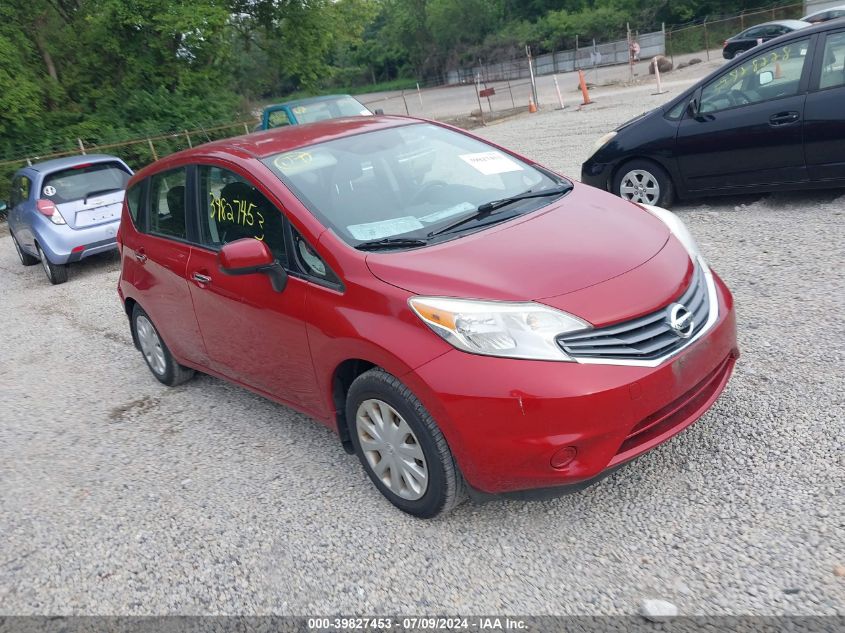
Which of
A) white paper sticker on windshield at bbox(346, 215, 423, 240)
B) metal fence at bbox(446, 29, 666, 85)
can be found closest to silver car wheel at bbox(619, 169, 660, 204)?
white paper sticker on windshield at bbox(346, 215, 423, 240)

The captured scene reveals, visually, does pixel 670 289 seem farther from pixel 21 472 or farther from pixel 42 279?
pixel 42 279

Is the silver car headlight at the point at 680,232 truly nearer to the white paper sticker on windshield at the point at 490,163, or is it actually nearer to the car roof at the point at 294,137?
the white paper sticker on windshield at the point at 490,163

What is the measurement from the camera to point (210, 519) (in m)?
3.84

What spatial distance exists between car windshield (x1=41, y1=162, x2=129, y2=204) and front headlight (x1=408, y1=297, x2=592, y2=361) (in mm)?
9192

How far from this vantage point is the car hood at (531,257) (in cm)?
319

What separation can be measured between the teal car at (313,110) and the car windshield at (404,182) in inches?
406

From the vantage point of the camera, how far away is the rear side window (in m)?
5.60

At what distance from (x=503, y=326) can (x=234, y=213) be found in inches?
77.0

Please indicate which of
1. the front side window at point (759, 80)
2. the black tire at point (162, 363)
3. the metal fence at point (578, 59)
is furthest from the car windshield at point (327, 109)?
the metal fence at point (578, 59)

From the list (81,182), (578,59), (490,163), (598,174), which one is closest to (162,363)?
(490,163)

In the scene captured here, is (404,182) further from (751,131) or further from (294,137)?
(751,131)

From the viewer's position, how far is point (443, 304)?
314 centimetres

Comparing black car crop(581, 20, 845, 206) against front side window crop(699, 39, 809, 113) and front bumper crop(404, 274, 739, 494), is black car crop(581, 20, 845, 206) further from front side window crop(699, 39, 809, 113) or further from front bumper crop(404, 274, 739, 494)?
front bumper crop(404, 274, 739, 494)

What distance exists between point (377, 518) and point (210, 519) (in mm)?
901
